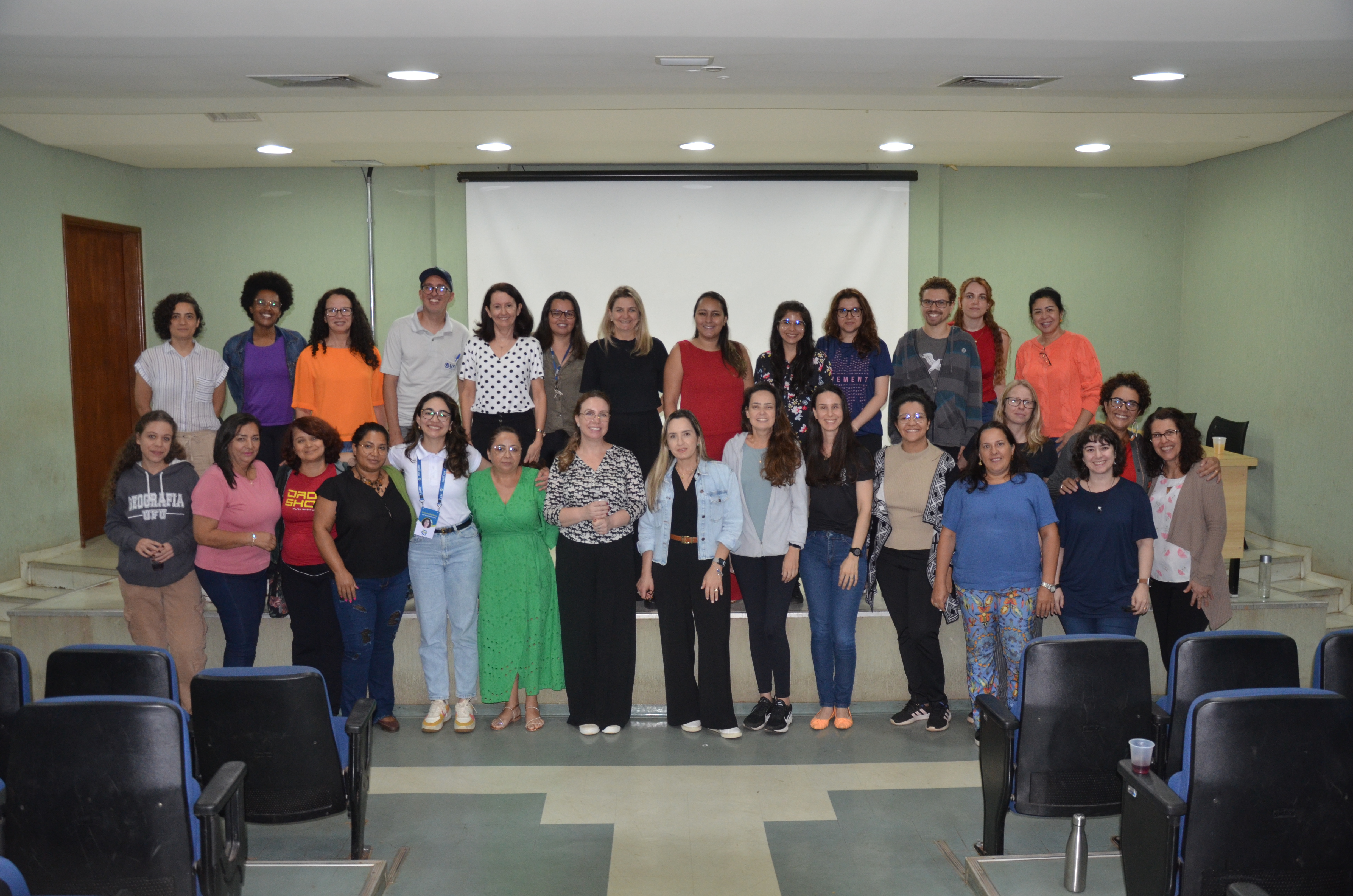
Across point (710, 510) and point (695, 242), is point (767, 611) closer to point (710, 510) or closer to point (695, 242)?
point (710, 510)

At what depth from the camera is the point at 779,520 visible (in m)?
4.86

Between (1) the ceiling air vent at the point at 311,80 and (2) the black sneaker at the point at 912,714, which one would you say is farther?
(2) the black sneaker at the point at 912,714

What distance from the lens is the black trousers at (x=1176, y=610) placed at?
4.69m

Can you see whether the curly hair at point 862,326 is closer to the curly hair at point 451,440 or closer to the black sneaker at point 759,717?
the black sneaker at point 759,717

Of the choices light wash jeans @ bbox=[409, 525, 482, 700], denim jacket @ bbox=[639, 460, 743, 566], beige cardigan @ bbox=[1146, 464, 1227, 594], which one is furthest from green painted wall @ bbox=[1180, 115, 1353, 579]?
light wash jeans @ bbox=[409, 525, 482, 700]

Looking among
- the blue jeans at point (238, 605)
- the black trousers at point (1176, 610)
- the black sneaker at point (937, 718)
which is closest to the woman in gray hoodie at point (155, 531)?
the blue jeans at point (238, 605)

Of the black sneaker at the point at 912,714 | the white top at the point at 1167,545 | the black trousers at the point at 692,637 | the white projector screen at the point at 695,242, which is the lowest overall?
the black sneaker at the point at 912,714

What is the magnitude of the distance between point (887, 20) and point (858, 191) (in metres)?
4.26

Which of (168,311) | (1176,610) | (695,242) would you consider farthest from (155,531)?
(695,242)

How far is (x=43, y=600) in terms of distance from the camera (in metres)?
6.05

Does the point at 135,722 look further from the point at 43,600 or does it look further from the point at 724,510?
the point at 43,600

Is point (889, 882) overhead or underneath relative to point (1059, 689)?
underneath

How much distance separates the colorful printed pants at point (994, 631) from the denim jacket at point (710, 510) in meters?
1.07

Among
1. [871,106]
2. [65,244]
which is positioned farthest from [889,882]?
[65,244]
